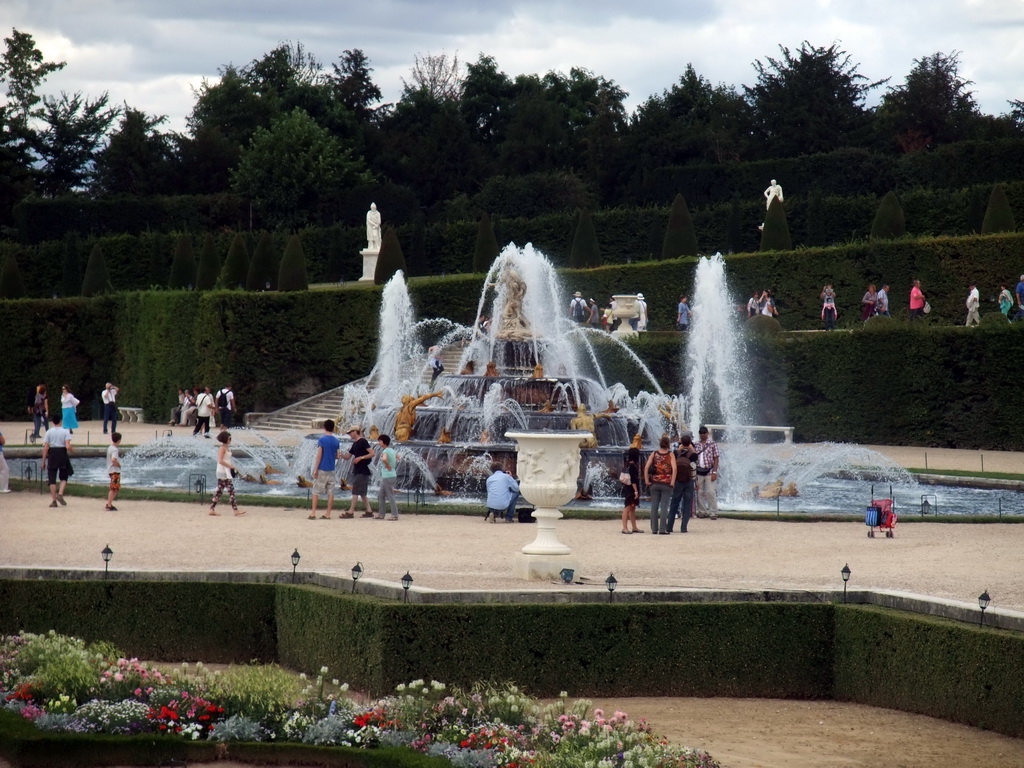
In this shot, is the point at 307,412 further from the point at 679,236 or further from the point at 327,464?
the point at 327,464

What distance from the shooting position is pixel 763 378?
33.9 metres

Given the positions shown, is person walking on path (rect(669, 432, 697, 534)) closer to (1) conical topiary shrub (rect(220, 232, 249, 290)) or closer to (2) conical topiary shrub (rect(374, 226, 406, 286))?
(2) conical topiary shrub (rect(374, 226, 406, 286))

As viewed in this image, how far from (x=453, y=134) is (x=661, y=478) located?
165ft

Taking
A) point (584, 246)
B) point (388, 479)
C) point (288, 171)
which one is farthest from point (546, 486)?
point (288, 171)

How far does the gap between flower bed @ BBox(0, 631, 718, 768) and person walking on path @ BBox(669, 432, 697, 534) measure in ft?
25.0

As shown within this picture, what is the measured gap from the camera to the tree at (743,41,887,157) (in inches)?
2313

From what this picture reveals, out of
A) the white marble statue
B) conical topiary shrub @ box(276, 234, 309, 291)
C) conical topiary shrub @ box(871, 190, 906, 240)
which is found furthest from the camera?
the white marble statue

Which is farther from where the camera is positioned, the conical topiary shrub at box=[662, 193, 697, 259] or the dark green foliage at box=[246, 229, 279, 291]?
the conical topiary shrub at box=[662, 193, 697, 259]

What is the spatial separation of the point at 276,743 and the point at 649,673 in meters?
3.47

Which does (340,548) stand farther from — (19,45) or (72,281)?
(19,45)

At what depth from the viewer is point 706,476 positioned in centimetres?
1906

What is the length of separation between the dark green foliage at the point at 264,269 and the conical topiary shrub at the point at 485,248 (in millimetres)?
6926

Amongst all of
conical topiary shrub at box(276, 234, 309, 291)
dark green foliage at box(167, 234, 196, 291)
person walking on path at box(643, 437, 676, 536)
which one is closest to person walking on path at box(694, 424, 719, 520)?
person walking on path at box(643, 437, 676, 536)

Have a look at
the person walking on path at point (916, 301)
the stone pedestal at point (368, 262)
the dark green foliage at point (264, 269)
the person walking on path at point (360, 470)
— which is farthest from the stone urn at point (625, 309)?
the person walking on path at point (360, 470)
